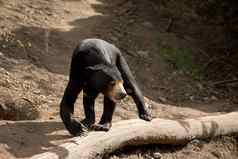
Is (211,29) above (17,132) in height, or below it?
below

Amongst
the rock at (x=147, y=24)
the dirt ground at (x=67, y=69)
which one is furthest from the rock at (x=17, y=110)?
the rock at (x=147, y=24)

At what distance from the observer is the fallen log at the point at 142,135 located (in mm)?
4668

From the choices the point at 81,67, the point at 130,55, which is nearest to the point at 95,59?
the point at 81,67

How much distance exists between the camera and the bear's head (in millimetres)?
4727

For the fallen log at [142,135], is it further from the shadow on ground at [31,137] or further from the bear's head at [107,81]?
the bear's head at [107,81]

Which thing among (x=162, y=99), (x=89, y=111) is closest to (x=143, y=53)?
(x=162, y=99)

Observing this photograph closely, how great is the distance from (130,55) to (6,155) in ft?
16.9

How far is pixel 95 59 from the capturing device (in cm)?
491

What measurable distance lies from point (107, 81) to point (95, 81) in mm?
124

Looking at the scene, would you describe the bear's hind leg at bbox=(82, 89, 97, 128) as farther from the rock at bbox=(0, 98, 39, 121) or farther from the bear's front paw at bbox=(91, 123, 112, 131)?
the rock at bbox=(0, 98, 39, 121)

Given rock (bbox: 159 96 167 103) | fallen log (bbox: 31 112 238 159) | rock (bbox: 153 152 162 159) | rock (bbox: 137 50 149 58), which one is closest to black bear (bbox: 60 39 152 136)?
fallen log (bbox: 31 112 238 159)

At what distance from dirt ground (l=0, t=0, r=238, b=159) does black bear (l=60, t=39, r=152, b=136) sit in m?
0.32

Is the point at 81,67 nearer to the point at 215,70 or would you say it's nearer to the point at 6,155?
the point at 6,155

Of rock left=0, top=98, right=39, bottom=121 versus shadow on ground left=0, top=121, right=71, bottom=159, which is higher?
shadow on ground left=0, top=121, right=71, bottom=159
